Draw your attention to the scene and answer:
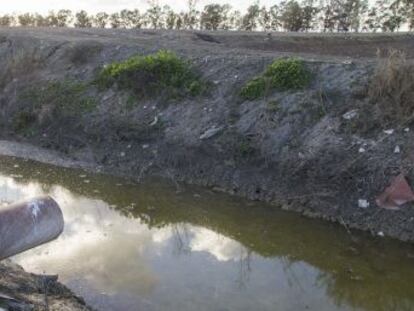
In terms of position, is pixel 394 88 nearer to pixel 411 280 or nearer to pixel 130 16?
pixel 411 280

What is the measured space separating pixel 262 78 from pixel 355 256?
199 inches

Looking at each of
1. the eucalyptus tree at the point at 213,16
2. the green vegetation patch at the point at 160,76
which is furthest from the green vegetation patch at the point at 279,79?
the eucalyptus tree at the point at 213,16

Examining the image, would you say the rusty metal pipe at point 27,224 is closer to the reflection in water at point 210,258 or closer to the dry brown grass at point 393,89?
the reflection in water at point 210,258

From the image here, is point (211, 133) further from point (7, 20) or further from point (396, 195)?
point (7, 20)

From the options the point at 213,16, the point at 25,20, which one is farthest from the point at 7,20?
the point at 213,16

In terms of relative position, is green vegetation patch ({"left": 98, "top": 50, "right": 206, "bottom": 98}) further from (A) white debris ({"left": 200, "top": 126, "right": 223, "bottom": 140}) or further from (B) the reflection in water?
(B) the reflection in water

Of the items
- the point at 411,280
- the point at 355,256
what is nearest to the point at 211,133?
the point at 355,256

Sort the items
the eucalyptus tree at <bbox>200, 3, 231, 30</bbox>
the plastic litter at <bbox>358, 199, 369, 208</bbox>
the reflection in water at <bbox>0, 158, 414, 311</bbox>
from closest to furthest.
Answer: the reflection in water at <bbox>0, 158, 414, 311</bbox>
the plastic litter at <bbox>358, 199, 369, 208</bbox>
the eucalyptus tree at <bbox>200, 3, 231, 30</bbox>

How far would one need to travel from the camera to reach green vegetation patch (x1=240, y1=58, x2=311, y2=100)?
11438 millimetres

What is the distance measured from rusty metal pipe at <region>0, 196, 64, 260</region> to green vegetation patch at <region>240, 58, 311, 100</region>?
290 inches

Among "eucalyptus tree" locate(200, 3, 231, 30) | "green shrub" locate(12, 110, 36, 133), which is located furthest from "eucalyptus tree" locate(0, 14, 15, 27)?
"green shrub" locate(12, 110, 36, 133)

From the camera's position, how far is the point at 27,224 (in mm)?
4711

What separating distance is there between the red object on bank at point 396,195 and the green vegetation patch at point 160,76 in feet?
16.9

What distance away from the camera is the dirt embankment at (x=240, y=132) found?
9.37 m
